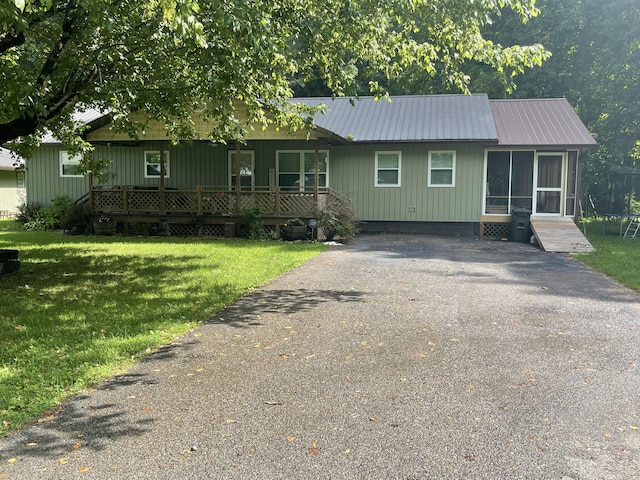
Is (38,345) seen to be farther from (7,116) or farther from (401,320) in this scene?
(7,116)

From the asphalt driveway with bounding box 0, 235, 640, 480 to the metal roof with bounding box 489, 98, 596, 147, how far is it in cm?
1146

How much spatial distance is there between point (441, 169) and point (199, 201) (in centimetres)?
838

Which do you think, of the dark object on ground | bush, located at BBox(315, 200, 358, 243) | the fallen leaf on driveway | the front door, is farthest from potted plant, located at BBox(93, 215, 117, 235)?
the fallen leaf on driveway

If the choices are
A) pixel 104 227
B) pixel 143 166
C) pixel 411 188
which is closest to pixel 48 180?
pixel 143 166

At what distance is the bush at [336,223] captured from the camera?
630 inches

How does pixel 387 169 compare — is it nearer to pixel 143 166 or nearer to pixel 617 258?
pixel 617 258

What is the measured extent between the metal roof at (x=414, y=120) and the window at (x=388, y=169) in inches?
29.4

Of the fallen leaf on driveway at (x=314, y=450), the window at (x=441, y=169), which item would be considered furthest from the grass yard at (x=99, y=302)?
the window at (x=441, y=169)

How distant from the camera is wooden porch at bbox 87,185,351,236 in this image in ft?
54.4

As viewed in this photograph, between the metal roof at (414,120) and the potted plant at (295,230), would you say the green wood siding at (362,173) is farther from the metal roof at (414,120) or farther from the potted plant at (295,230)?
the potted plant at (295,230)

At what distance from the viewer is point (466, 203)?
18.6 m

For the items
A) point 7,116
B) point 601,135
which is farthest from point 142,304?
point 601,135

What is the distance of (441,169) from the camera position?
1877 cm

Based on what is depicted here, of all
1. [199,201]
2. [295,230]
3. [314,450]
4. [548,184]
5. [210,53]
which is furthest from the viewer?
[548,184]
